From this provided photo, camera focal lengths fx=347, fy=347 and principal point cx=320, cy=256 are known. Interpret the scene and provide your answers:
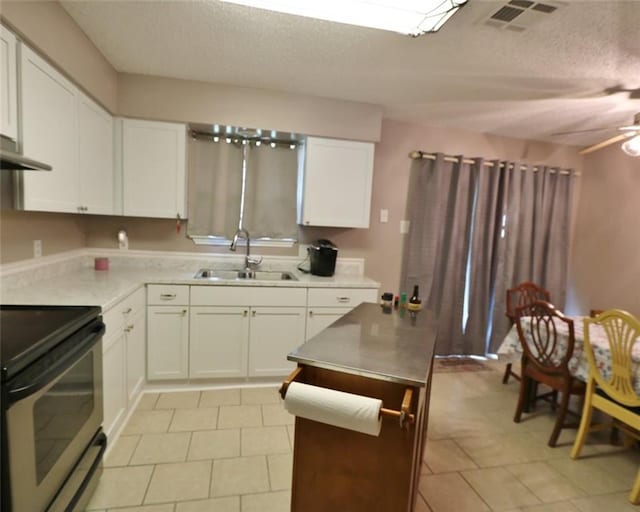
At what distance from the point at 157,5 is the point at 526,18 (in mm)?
1884

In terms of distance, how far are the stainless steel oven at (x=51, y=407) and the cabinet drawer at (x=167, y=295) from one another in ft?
2.87

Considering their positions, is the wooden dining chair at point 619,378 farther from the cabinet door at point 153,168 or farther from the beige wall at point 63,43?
the beige wall at point 63,43

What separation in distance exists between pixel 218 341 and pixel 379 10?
7.78 ft

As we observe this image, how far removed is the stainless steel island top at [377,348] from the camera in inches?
46.0

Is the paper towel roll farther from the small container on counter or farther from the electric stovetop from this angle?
the small container on counter

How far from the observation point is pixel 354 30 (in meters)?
1.93

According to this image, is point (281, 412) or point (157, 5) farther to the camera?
point (281, 412)

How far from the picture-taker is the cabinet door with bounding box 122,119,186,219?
8.83ft

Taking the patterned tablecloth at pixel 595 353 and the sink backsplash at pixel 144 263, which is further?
the sink backsplash at pixel 144 263

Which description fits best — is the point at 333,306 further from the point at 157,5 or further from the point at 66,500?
the point at 157,5

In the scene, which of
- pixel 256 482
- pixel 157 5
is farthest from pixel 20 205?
pixel 256 482

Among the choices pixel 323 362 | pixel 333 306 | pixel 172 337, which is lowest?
pixel 172 337

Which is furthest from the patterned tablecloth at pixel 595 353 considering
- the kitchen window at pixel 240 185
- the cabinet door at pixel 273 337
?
the kitchen window at pixel 240 185

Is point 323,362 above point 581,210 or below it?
below
